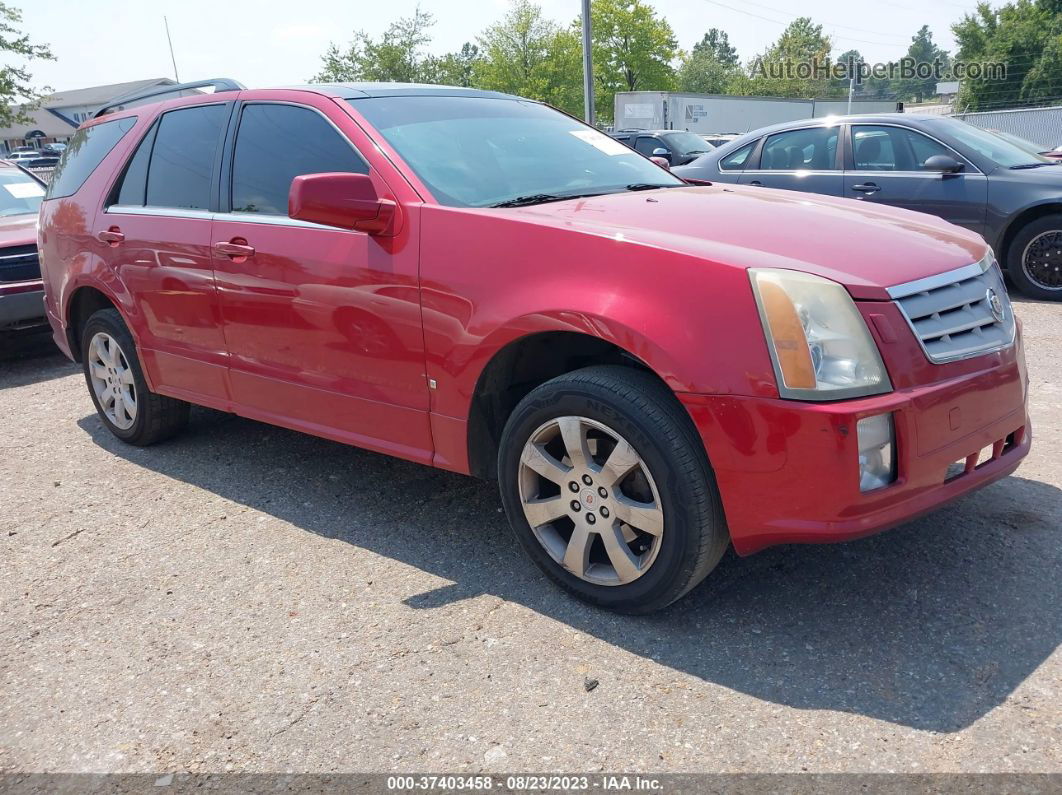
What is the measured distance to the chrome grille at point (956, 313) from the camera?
2.57m

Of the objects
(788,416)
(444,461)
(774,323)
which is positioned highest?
(774,323)

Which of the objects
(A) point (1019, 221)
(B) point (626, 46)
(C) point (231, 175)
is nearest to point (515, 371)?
(C) point (231, 175)

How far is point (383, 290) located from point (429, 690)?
1.41 m

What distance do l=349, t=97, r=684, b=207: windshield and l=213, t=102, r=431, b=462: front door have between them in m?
0.21

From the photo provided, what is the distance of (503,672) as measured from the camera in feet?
8.86

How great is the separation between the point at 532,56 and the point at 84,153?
52650 millimetres

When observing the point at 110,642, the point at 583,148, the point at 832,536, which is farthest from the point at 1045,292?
the point at 110,642

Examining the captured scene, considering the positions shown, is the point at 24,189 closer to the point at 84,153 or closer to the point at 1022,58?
the point at 84,153

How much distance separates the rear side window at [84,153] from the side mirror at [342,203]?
2.18 m

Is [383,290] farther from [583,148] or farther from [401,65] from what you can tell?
[401,65]

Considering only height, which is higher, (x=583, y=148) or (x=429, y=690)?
(x=583, y=148)

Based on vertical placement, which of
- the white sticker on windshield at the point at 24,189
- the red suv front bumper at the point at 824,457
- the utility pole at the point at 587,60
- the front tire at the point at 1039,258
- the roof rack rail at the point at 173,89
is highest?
the utility pole at the point at 587,60

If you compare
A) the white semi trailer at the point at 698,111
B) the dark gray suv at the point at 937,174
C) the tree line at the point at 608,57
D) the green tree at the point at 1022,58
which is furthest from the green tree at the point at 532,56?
the dark gray suv at the point at 937,174

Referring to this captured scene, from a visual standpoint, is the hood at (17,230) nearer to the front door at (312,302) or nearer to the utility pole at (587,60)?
the front door at (312,302)
